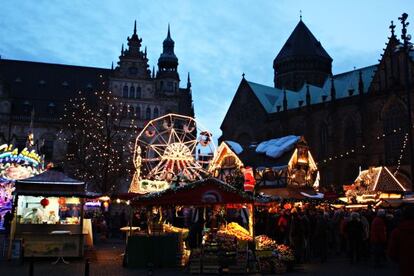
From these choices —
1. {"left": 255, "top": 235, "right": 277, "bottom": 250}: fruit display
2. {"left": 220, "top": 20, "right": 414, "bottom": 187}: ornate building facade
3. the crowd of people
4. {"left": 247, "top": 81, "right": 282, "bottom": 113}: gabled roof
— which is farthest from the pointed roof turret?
{"left": 255, "top": 235, "right": 277, "bottom": 250}: fruit display

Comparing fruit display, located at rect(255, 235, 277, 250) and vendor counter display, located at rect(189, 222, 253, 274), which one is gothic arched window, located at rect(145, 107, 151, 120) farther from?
vendor counter display, located at rect(189, 222, 253, 274)

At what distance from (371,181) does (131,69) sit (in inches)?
1473

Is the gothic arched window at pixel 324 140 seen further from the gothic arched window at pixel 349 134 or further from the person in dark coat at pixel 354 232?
the person in dark coat at pixel 354 232

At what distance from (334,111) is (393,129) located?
25.2 feet

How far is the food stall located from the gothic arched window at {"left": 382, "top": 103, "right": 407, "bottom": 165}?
115 feet

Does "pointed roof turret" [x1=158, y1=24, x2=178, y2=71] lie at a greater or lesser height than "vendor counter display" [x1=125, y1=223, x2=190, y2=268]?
greater

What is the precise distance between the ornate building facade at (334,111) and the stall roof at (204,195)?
89.8 feet

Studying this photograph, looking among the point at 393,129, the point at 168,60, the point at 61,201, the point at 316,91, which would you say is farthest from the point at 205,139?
the point at 168,60

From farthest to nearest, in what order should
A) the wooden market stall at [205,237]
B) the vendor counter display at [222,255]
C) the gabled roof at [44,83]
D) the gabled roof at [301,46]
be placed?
the gabled roof at [301,46] < the gabled roof at [44,83] < the wooden market stall at [205,237] < the vendor counter display at [222,255]

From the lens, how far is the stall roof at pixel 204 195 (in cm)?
1427

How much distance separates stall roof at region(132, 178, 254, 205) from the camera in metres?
14.3

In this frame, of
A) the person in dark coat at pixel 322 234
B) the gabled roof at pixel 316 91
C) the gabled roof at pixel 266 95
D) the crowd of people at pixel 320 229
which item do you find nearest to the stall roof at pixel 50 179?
the crowd of people at pixel 320 229

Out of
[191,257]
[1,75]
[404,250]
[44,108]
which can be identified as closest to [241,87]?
[44,108]

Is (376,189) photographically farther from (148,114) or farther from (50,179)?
(148,114)
